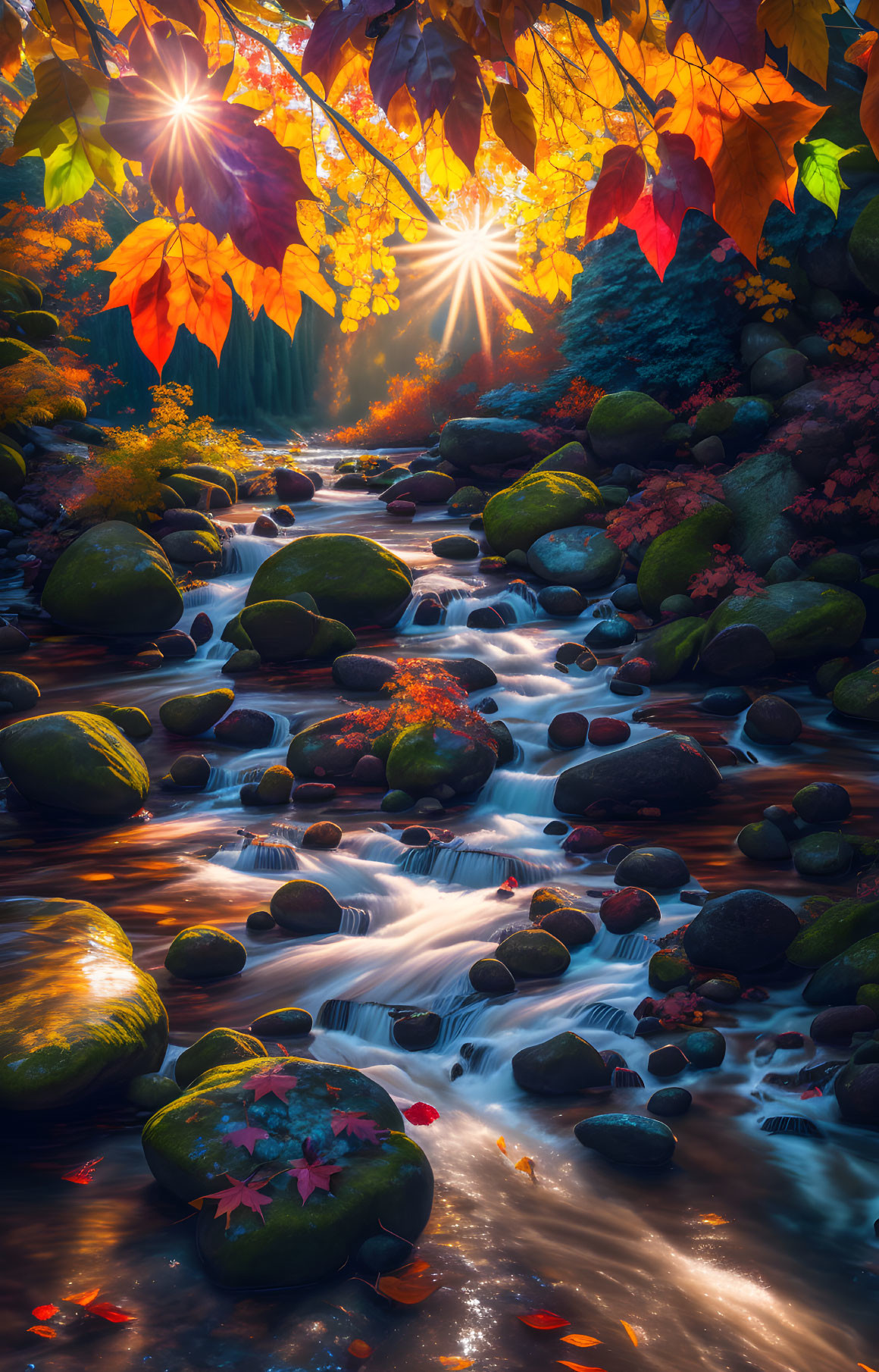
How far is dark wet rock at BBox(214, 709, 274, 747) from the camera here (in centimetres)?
856

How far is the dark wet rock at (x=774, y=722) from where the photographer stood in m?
7.89

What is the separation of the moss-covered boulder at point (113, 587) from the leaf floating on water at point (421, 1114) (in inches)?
333

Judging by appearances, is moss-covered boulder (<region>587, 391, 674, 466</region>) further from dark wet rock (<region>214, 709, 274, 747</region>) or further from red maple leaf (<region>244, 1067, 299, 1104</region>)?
red maple leaf (<region>244, 1067, 299, 1104</region>)

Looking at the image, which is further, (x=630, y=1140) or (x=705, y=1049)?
(x=705, y=1049)

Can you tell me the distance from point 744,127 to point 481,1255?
3.12m

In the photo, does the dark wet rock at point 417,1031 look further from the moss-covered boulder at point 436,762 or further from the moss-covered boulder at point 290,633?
the moss-covered boulder at point 290,633

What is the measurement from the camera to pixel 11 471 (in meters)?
15.2

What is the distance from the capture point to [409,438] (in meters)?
23.8

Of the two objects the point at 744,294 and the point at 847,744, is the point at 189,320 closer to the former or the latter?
the point at 847,744

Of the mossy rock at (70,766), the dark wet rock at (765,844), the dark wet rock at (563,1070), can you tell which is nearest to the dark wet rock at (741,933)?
the dark wet rock at (563,1070)

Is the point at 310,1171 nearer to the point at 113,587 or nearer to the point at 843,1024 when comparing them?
the point at 843,1024

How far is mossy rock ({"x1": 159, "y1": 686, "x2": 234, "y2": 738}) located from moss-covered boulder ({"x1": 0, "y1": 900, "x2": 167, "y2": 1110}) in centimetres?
430

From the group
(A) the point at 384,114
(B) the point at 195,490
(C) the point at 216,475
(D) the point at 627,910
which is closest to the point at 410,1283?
(D) the point at 627,910

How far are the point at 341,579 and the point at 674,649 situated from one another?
13.1ft
